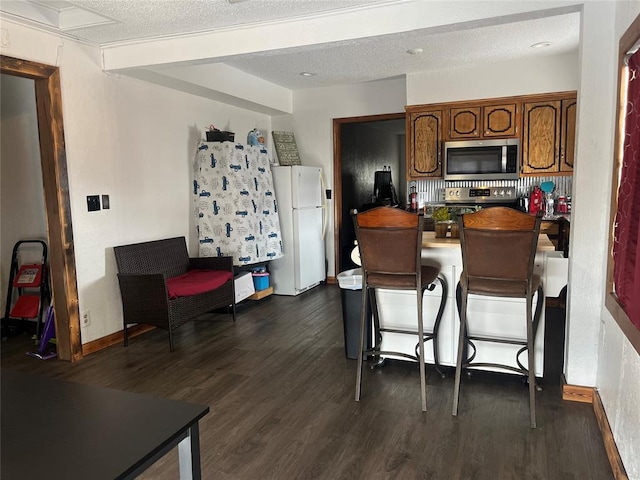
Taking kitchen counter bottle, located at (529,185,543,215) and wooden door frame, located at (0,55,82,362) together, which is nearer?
wooden door frame, located at (0,55,82,362)

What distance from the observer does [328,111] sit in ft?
20.1

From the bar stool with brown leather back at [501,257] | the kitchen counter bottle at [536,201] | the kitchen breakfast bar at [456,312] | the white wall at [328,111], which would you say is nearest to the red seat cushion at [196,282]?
the kitchen breakfast bar at [456,312]

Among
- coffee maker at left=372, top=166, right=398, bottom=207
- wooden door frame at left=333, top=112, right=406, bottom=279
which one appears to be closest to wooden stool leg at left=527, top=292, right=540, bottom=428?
wooden door frame at left=333, top=112, right=406, bottom=279

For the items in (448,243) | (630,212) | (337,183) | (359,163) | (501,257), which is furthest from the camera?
(359,163)

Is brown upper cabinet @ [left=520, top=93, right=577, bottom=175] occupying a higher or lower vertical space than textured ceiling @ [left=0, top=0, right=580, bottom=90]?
lower

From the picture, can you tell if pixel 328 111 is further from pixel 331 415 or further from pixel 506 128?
pixel 331 415

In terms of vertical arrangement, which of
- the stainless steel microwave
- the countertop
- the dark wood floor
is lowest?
the dark wood floor

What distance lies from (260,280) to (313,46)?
2.87 meters

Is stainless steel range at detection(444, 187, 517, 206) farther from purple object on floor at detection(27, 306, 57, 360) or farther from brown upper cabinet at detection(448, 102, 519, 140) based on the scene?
purple object on floor at detection(27, 306, 57, 360)

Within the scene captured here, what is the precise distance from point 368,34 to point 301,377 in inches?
89.1

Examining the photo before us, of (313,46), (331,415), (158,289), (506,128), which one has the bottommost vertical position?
(331,415)

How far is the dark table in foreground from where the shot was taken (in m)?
0.98

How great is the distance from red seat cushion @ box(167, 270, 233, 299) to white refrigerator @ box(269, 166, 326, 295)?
1.20 metres

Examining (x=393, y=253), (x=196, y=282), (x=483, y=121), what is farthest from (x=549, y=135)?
(x=196, y=282)
